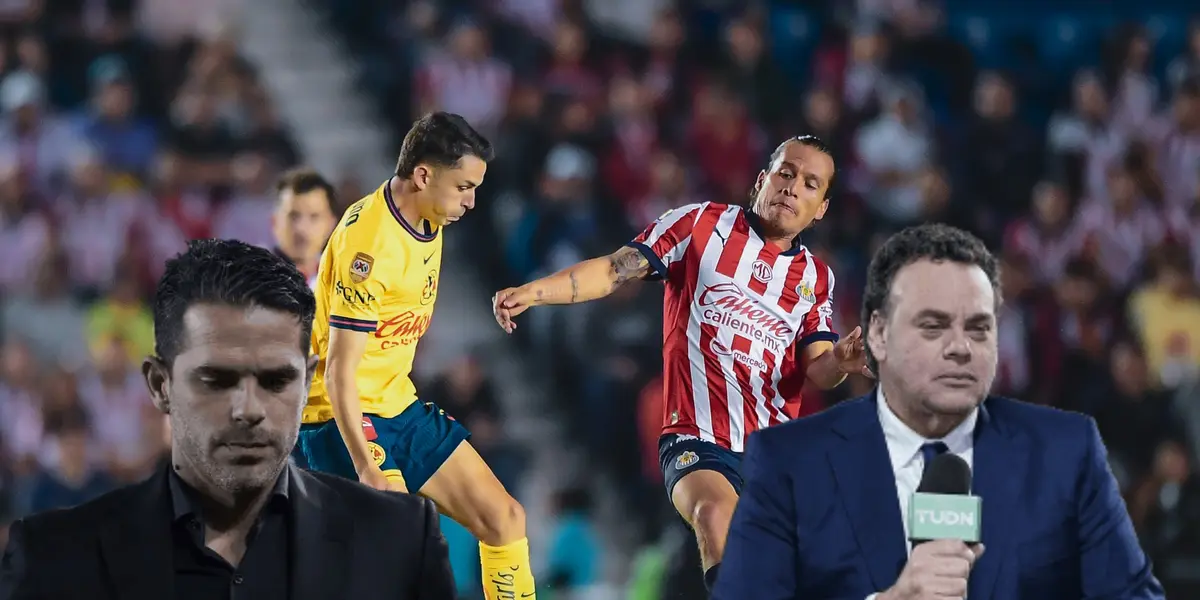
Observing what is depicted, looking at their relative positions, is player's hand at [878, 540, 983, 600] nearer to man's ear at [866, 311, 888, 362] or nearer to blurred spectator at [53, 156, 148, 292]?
man's ear at [866, 311, 888, 362]

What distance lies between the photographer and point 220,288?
3105 millimetres

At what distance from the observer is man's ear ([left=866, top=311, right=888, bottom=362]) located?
12.0 ft

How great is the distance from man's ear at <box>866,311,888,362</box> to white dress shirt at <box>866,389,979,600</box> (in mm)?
146

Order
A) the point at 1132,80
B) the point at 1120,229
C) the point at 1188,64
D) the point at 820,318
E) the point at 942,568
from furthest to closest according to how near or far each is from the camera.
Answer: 1. the point at 1188,64
2. the point at 1132,80
3. the point at 1120,229
4. the point at 820,318
5. the point at 942,568

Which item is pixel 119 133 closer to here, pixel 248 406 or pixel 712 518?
pixel 712 518

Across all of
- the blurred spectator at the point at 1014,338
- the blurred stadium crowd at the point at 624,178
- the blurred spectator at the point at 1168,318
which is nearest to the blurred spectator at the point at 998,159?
the blurred stadium crowd at the point at 624,178

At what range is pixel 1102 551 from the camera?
349cm

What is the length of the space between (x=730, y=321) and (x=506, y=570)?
1.25 metres

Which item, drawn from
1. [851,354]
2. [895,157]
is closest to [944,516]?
[851,354]

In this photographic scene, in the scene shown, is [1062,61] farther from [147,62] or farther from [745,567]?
[745,567]

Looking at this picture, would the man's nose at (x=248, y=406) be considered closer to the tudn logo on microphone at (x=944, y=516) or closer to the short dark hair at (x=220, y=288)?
the short dark hair at (x=220, y=288)

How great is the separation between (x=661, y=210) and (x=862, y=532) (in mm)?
7992

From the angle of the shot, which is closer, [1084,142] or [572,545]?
[572,545]

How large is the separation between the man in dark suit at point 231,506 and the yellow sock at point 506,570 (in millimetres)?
3022
